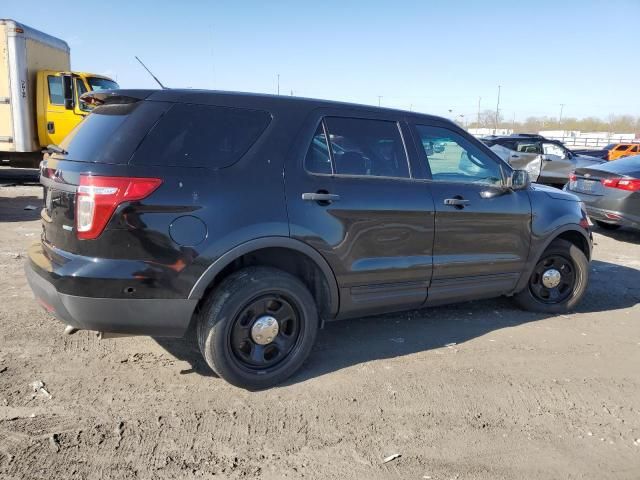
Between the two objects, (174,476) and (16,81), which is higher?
(16,81)

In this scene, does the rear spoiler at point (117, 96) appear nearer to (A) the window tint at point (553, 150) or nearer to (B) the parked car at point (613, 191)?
(B) the parked car at point (613, 191)

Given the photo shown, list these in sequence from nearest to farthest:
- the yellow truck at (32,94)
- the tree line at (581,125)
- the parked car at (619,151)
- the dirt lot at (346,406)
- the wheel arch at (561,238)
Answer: the dirt lot at (346,406) → the wheel arch at (561,238) → the yellow truck at (32,94) → the parked car at (619,151) → the tree line at (581,125)

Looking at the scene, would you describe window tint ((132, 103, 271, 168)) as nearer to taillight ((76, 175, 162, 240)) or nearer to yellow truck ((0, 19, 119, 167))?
taillight ((76, 175, 162, 240))

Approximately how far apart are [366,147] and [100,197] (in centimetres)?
190

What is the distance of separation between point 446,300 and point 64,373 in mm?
→ 2892

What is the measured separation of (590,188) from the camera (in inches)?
350

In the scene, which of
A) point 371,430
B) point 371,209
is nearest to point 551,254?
point 371,209

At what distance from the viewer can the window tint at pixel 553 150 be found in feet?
50.3

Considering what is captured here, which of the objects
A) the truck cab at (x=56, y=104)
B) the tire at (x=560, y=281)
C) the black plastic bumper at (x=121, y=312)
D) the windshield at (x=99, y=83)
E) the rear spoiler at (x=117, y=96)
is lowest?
the tire at (x=560, y=281)

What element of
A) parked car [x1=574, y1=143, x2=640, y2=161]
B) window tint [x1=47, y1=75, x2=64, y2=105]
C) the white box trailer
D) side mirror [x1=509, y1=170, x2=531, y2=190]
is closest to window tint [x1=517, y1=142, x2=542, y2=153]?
side mirror [x1=509, y1=170, x2=531, y2=190]

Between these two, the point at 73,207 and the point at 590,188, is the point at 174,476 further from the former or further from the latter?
the point at 590,188

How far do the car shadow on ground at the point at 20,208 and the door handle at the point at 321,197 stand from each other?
6.86 metres

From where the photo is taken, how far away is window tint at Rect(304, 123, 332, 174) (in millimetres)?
3586

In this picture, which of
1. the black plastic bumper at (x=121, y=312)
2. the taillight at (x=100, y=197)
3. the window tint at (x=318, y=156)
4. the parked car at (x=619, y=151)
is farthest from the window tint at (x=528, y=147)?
the taillight at (x=100, y=197)
